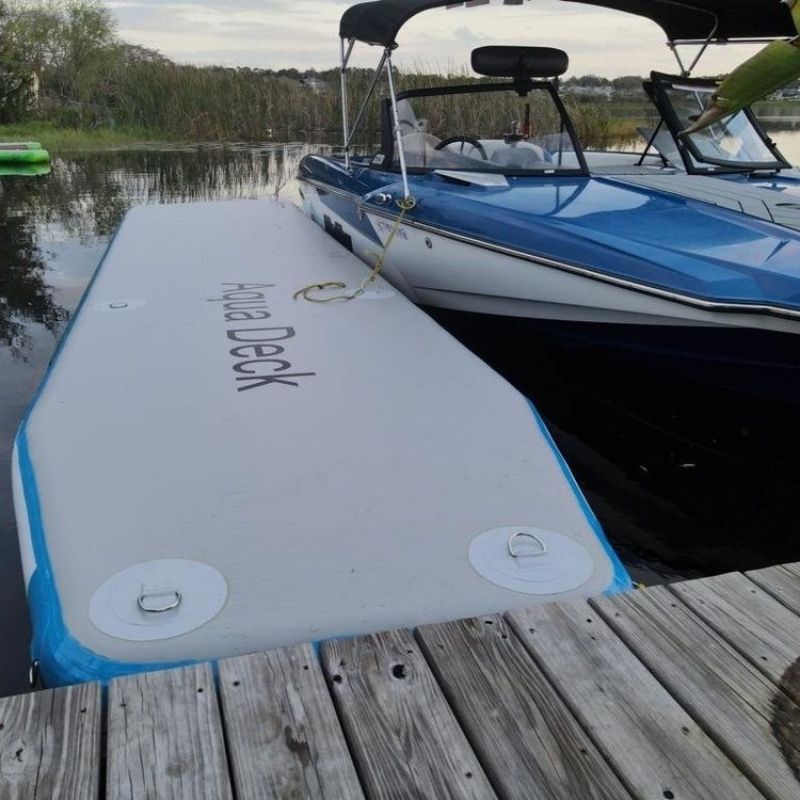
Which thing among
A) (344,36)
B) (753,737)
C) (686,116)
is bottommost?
(753,737)

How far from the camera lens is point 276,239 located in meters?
5.72

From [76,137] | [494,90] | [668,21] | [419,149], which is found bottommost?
[76,137]

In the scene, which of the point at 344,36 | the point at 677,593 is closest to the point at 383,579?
the point at 677,593

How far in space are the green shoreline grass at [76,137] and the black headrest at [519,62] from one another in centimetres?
1328

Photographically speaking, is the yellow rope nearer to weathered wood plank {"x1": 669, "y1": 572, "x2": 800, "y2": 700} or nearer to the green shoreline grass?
weathered wood plank {"x1": 669, "y1": 572, "x2": 800, "y2": 700}

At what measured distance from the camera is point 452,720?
1.46 metres

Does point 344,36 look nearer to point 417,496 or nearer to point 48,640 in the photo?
point 417,496

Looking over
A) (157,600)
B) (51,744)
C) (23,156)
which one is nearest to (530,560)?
(157,600)

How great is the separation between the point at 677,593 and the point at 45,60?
24973 millimetres

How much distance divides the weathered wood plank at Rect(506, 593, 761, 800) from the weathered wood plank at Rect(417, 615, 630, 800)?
3 centimetres

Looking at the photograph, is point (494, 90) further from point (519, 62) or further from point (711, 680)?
point (711, 680)

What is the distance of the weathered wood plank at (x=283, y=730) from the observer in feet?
4.30

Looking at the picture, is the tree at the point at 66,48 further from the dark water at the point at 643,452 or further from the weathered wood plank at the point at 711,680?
the weathered wood plank at the point at 711,680

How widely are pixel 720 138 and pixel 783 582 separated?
372 cm
